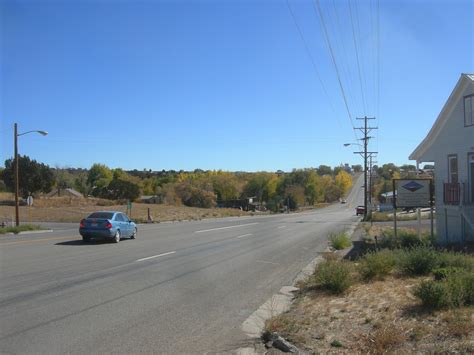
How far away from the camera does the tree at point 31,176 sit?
74938mm

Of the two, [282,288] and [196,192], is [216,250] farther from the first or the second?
[196,192]

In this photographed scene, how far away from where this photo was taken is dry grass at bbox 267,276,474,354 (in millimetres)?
6215

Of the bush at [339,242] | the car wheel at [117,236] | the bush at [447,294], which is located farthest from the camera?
the car wheel at [117,236]

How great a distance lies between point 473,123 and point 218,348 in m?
18.5

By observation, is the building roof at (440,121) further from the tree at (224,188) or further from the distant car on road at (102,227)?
the tree at (224,188)

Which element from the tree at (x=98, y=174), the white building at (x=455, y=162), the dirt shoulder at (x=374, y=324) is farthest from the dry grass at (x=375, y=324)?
the tree at (x=98, y=174)

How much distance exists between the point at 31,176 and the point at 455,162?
66.6 metres

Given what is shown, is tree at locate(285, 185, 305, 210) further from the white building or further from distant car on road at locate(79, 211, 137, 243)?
distant car on road at locate(79, 211, 137, 243)

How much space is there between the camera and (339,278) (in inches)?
388

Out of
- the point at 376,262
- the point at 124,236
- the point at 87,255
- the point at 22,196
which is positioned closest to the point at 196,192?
the point at 22,196

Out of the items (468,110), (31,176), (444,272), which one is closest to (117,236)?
(468,110)

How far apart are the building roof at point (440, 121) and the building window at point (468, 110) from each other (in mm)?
→ 660

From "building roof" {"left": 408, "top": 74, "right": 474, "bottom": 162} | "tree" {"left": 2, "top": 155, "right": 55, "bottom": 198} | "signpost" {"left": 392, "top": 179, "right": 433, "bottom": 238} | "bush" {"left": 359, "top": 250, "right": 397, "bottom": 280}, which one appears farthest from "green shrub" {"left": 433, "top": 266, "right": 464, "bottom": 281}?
"tree" {"left": 2, "top": 155, "right": 55, "bottom": 198}

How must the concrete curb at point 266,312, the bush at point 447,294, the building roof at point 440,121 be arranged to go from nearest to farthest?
the bush at point 447,294 → the concrete curb at point 266,312 → the building roof at point 440,121
